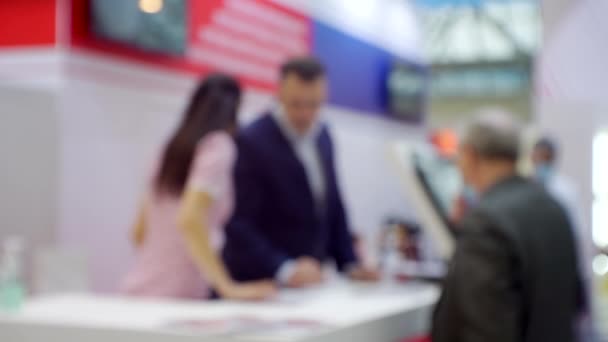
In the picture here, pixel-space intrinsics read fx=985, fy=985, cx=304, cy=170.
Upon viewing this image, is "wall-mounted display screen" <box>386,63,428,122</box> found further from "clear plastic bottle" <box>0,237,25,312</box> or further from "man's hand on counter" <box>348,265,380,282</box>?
"clear plastic bottle" <box>0,237,25,312</box>

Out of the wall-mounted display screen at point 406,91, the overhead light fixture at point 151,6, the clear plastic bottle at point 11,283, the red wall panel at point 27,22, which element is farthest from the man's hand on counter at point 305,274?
the wall-mounted display screen at point 406,91

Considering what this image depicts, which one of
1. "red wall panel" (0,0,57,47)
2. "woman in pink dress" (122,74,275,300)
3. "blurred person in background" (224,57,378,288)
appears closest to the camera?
"woman in pink dress" (122,74,275,300)

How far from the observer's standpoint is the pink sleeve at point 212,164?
2979 millimetres

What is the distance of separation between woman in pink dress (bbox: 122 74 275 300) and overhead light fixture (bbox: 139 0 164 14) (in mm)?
1494

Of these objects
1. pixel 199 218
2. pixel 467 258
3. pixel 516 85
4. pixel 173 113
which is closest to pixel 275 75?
pixel 173 113

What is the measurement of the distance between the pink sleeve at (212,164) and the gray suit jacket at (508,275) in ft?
2.62

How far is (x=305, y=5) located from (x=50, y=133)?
297cm

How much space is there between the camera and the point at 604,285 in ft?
17.4

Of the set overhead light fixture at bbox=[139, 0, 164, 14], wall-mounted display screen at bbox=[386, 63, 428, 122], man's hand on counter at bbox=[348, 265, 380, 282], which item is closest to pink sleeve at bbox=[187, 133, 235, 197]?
man's hand on counter at bbox=[348, 265, 380, 282]

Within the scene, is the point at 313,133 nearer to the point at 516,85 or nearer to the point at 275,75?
the point at 275,75

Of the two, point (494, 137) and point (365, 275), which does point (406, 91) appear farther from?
point (494, 137)

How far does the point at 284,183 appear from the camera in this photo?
10.5 ft

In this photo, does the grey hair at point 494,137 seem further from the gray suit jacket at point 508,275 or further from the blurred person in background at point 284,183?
the blurred person in background at point 284,183

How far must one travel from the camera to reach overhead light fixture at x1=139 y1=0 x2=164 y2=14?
189 inches
